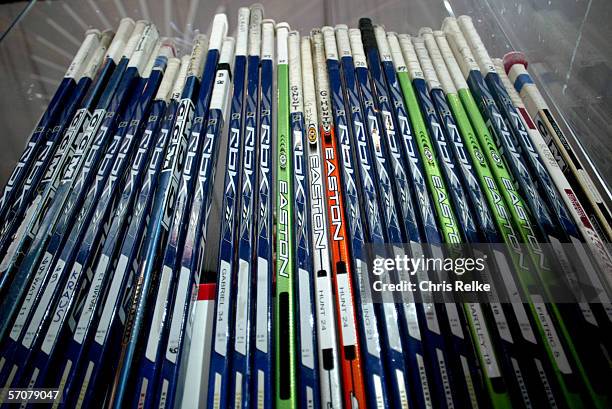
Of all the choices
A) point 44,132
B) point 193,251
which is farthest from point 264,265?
point 44,132

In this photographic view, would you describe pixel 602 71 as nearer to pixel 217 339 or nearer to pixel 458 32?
pixel 458 32

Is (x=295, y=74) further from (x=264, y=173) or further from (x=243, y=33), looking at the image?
(x=264, y=173)

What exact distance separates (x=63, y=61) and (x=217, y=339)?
194 cm

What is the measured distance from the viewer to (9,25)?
7.23 feet

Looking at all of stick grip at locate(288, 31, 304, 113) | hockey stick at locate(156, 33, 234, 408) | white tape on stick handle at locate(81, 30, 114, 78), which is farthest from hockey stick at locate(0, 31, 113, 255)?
stick grip at locate(288, 31, 304, 113)

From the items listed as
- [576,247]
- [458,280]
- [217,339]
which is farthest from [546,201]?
[217,339]

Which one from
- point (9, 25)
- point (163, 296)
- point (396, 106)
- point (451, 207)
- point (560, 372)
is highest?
point (9, 25)

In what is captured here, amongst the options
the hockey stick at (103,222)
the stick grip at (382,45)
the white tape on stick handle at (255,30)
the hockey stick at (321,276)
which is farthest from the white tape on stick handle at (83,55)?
the stick grip at (382,45)

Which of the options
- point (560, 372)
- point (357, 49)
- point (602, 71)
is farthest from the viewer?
point (357, 49)

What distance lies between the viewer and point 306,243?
3.23ft

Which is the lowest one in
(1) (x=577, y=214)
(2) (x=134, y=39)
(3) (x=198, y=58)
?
(1) (x=577, y=214)

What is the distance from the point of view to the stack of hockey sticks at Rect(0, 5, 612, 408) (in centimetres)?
79

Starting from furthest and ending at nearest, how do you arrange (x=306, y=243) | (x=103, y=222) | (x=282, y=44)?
(x=282, y=44), (x=103, y=222), (x=306, y=243)

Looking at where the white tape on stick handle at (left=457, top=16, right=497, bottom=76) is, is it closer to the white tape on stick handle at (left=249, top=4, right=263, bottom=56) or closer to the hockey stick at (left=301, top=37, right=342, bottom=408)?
the hockey stick at (left=301, top=37, right=342, bottom=408)
